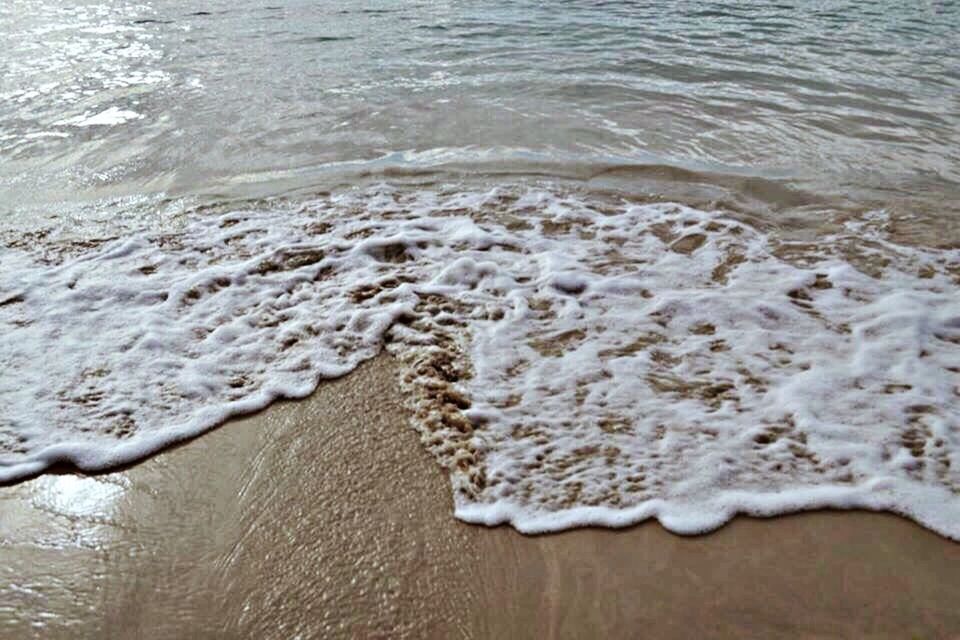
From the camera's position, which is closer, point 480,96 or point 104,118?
point 104,118

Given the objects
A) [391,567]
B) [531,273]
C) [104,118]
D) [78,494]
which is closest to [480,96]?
[104,118]

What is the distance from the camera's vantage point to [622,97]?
7.37m

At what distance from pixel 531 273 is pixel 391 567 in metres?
2.17

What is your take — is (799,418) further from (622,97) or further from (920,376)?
(622,97)

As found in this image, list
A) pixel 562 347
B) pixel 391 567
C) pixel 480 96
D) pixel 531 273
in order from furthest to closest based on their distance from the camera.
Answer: pixel 480 96 → pixel 531 273 → pixel 562 347 → pixel 391 567

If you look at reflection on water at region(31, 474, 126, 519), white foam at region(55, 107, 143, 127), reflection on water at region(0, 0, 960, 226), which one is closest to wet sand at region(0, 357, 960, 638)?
reflection on water at region(31, 474, 126, 519)

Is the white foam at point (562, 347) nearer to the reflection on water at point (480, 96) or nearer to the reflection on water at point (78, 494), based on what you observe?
the reflection on water at point (78, 494)

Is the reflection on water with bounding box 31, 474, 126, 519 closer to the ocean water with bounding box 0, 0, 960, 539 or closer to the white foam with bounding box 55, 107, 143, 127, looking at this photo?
the ocean water with bounding box 0, 0, 960, 539

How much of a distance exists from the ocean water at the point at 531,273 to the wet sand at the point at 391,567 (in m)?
0.15

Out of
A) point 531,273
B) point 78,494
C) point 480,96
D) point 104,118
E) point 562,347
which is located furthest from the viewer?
point 480,96

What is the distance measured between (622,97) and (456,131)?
7.15ft

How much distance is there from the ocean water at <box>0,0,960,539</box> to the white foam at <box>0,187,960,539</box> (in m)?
0.01

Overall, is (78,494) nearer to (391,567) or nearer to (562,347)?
(391,567)

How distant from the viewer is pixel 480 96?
7.54 m
